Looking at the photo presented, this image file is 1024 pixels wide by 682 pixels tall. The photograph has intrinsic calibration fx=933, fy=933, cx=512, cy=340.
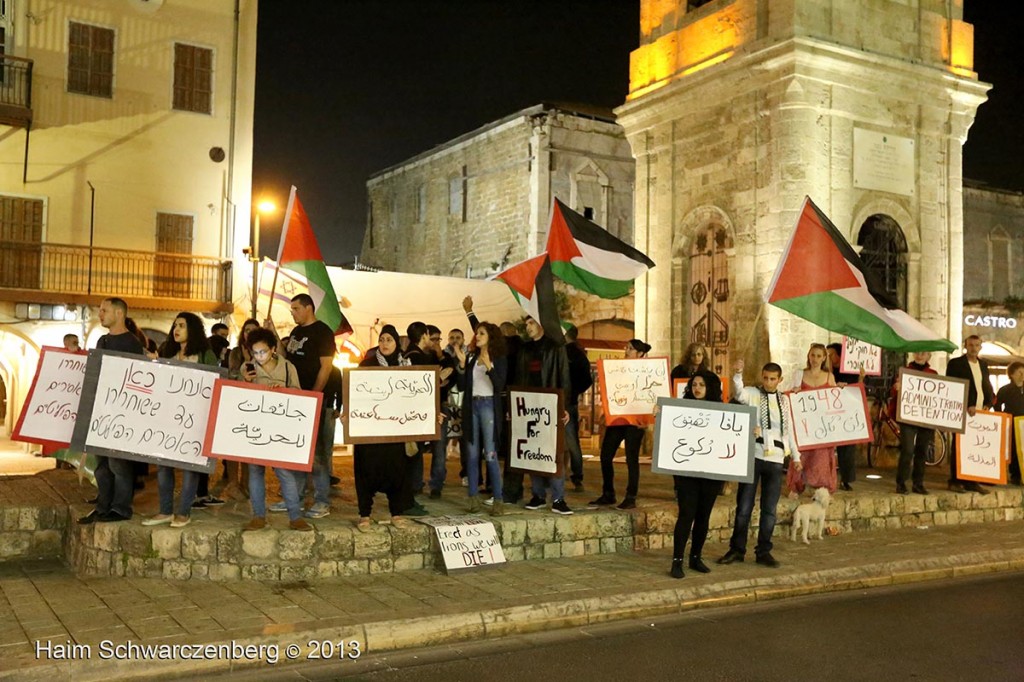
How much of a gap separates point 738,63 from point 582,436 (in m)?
9.24

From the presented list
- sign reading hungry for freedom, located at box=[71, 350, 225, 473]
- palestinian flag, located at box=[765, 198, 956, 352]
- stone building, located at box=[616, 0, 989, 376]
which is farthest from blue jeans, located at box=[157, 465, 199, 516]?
stone building, located at box=[616, 0, 989, 376]

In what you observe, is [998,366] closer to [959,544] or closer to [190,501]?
[959,544]

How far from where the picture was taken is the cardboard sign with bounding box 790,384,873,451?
10375 millimetres

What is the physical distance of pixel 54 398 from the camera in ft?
29.0

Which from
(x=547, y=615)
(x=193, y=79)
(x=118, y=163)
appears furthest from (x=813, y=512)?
(x=193, y=79)

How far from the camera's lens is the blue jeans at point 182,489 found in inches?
322

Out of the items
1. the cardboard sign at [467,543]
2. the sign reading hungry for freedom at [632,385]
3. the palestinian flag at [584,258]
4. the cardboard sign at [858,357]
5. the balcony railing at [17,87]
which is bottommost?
the cardboard sign at [467,543]

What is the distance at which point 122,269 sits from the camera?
2212 cm

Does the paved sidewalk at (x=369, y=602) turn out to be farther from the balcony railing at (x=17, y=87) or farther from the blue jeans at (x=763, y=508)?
the balcony railing at (x=17, y=87)

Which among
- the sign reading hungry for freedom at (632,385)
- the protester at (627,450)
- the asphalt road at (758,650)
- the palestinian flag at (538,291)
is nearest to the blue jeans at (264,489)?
the asphalt road at (758,650)

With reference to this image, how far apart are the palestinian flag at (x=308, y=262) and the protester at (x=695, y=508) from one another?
4354 millimetres

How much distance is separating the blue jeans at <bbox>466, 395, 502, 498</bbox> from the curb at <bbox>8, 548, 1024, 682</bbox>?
227cm

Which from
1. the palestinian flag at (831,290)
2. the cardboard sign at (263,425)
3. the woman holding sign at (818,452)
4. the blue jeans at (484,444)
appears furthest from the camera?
the palestinian flag at (831,290)

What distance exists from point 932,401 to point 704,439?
511 centimetres
